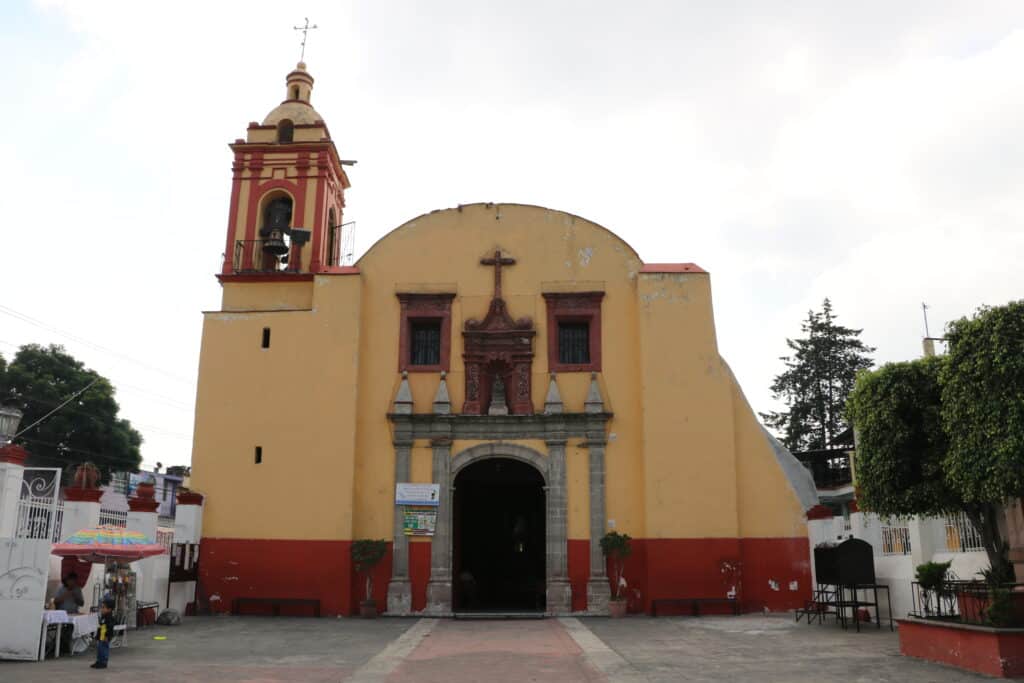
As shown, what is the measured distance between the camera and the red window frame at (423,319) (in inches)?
699

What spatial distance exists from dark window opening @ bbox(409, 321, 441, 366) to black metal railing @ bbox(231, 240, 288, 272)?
3.66 meters

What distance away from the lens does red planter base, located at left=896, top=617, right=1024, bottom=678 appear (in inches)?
348

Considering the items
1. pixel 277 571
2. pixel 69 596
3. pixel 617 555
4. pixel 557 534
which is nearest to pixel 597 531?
pixel 617 555

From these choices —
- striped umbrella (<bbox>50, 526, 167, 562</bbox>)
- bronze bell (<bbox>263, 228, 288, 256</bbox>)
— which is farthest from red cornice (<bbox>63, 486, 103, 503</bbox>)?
bronze bell (<bbox>263, 228, 288, 256</bbox>)

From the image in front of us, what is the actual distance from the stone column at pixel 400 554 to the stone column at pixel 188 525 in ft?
12.5

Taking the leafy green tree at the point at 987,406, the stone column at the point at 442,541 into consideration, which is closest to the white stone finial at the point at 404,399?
the stone column at the point at 442,541

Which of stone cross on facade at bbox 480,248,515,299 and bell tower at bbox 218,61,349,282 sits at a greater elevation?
bell tower at bbox 218,61,349,282

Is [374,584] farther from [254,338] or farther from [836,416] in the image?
[836,416]

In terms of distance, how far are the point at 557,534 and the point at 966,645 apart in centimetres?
843

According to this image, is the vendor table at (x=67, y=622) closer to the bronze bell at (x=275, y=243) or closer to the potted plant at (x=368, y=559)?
→ the potted plant at (x=368, y=559)

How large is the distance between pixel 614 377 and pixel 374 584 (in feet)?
20.8

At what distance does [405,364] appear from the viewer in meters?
17.8

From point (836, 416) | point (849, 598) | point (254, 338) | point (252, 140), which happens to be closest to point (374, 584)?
point (254, 338)

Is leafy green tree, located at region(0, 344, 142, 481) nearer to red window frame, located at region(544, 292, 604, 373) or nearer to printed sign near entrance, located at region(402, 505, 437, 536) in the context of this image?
printed sign near entrance, located at region(402, 505, 437, 536)
